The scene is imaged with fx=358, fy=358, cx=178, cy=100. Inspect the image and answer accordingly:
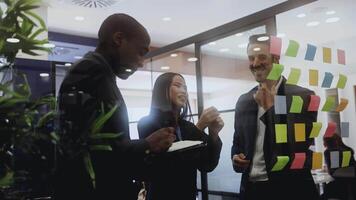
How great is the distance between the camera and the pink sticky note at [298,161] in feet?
5.58

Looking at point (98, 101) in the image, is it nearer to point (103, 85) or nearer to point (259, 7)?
point (103, 85)

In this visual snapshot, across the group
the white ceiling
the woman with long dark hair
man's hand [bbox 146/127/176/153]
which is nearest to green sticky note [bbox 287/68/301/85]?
the woman with long dark hair

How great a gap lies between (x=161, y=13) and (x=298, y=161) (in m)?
2.96

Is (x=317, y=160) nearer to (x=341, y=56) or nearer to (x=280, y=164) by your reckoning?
(x=280, y=164)

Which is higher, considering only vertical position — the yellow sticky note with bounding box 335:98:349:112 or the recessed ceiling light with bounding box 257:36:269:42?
the recessed ceiling light with bounding box 257:36:269:42

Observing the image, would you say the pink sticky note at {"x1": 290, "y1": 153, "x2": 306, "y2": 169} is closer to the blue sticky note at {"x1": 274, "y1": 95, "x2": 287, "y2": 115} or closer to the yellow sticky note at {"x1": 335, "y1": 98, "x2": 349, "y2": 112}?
the blue sticky note at {"x1": 274, "y1": 95, "x2": 287, "y2": 115}

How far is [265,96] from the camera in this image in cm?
178

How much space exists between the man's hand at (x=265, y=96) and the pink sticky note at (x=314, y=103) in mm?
190

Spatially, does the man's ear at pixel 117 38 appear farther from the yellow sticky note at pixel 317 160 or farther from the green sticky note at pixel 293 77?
the yellow sticky note at pixel 317 160

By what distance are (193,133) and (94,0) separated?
2325 millimetres

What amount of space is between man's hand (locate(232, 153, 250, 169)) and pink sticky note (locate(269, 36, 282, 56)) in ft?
1.77

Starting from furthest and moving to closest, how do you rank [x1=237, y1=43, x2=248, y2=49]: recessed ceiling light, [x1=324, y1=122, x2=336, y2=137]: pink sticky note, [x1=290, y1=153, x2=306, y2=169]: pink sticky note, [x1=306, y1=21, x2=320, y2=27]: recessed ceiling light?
[x1=306, y1=21, x2=320, y2=27]: recessed ceiling light → [x1=237, y1=43, x2=248, y2=49]: recessed ceiling light → [x1=324, y1=122, x2=336, y2=137]: pink sticky note → [x1=290, y1=153, x2=306, y2=169]: pink sticky note

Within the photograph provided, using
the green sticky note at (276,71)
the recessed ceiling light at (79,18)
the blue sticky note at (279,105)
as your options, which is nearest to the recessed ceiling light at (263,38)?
the green sticky note at (276,71)

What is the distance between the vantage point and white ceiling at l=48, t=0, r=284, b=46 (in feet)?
12.9
